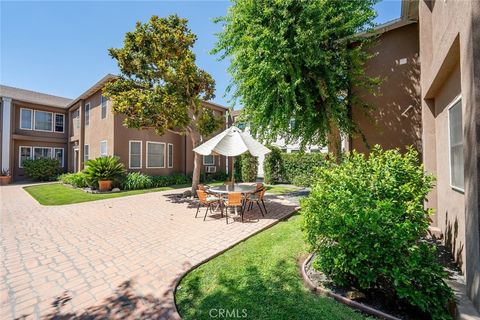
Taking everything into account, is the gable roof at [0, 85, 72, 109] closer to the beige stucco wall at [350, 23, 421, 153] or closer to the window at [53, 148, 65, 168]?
the window at [53, 148, 65, 168]

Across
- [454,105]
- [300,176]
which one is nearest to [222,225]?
[454,105]

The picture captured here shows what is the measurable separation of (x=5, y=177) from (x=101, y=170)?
10.7 m

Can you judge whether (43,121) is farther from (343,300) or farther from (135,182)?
(343,300)

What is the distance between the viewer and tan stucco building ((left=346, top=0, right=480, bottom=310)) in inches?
116

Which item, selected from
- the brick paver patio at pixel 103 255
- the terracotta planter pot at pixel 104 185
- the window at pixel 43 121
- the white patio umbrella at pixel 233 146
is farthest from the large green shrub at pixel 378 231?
the window at pixel 43 121

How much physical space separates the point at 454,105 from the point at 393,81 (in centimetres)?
466

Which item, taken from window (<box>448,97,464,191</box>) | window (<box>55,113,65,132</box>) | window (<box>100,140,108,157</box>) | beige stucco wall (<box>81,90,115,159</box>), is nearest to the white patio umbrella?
window (<box>448,97,464,191</box>)

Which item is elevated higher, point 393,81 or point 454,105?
point 393,81

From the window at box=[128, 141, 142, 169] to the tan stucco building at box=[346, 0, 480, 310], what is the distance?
47.8 feet

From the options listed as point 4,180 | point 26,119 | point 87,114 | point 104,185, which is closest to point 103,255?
point 104,185

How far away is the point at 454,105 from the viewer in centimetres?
450

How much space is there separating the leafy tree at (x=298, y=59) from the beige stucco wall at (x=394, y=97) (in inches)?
22.2

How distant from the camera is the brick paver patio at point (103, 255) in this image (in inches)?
133

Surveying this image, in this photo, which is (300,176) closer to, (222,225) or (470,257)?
(222,225)
